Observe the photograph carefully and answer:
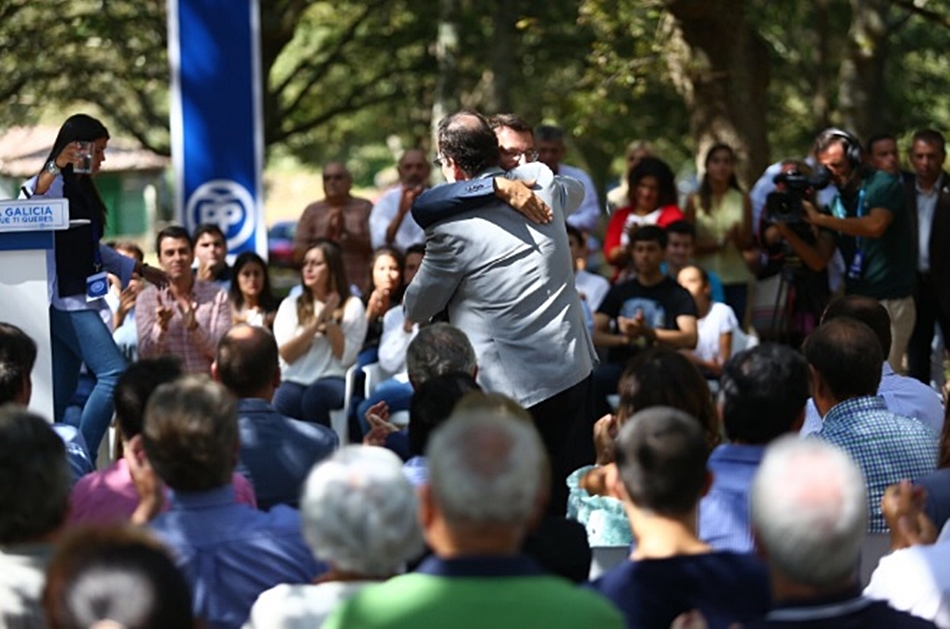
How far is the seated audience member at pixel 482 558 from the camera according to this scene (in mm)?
3332

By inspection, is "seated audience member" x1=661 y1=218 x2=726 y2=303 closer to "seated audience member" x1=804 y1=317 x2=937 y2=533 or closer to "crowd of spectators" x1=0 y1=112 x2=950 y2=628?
"crowd of spectators" x1=0 y1=112 x2=950 y2=628

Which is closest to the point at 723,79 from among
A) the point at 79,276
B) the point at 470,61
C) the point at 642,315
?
the point at 642,315

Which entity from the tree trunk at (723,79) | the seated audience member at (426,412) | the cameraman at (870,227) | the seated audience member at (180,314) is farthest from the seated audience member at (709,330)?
the seated audience member at (426,412)

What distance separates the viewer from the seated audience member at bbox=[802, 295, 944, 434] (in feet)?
21.2

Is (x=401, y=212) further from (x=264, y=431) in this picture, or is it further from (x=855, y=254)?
(x=264, y=431)

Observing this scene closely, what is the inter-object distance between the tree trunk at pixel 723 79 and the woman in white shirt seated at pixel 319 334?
4.90 m

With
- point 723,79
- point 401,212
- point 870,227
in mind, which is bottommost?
point 870,227

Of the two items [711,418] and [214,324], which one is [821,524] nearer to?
[711,418]

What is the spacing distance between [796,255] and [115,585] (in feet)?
26.6

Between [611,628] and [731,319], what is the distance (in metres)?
7.28

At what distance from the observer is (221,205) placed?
12094 millimetres

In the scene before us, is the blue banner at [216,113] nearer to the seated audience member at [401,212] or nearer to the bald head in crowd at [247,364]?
the seated audience member at [401,212]

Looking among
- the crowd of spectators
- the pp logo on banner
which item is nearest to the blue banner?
the pp logo on banner

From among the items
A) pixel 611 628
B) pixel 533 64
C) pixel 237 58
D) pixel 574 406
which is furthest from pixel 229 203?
pixel 533 64
